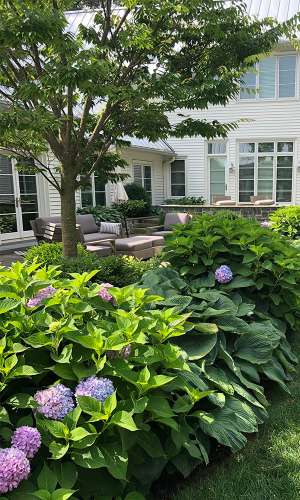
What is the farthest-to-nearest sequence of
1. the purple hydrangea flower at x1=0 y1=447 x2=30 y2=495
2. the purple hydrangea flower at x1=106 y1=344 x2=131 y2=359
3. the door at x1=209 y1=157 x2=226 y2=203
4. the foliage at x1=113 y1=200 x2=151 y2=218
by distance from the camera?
the door at x1=209 y1=157 x2=226 y2=203
the foliage at x1=113 y1=200 x2=151 y2=218
the purple hydrangea flower at x1=106 y1=344 x2=131 y2=359
the purple hydrangea flower at x1=0 y1=447 x2=30 y2=495

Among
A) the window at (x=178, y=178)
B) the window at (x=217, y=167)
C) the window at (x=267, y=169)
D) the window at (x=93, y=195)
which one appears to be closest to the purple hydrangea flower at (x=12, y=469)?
the window at (x=93, y=195)

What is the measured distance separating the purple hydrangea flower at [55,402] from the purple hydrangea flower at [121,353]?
254 millimetres

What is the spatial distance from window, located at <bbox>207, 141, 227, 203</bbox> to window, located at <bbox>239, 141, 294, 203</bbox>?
79 cm

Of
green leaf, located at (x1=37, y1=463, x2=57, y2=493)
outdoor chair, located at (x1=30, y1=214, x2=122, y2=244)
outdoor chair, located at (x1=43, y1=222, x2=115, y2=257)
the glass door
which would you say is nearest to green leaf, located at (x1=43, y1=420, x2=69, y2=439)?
green leaf, located at (x1=37, y1=463, x2=57, y2=493)

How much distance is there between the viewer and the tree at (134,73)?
432cm

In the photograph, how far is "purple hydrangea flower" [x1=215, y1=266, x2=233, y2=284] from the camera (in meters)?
3.61

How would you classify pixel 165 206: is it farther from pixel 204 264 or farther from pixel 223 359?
pixel 223 359

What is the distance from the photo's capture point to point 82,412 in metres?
1.72

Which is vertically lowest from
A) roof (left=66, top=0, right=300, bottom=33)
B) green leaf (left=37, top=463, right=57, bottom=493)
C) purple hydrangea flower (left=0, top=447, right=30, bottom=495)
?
green leaf (left=37, top=463, right=57, bottom=493)

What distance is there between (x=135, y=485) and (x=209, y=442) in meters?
0.65

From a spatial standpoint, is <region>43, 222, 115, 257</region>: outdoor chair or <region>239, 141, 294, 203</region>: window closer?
<region>43, 222, 115, 257</region>: outdoor chair

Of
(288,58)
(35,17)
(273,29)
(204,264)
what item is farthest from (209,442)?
(288,58)

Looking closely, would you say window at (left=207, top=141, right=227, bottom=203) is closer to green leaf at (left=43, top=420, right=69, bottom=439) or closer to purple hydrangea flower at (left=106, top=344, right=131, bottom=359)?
purple hydrangea flower at (left=106, top=344, right=131, bottom=359)

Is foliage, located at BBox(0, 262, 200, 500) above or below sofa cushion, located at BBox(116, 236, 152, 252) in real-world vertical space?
above
